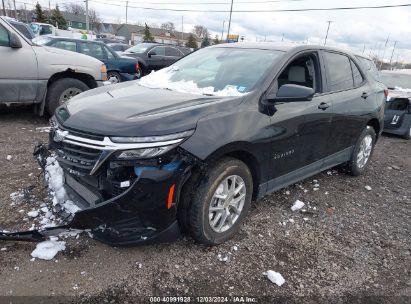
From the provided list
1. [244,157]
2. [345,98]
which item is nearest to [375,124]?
[345,98]

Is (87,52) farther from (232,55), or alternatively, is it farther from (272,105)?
(272,105)

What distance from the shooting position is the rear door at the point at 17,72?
5.75 m

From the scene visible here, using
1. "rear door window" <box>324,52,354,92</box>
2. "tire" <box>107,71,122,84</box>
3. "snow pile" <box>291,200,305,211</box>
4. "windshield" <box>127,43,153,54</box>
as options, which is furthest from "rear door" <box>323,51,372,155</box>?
"windshield" <box>127,43,153,54</box>

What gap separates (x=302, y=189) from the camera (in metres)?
4.54

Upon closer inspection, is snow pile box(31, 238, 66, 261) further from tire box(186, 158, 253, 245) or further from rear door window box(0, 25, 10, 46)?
rear door window box(0, 25, 10, 46)

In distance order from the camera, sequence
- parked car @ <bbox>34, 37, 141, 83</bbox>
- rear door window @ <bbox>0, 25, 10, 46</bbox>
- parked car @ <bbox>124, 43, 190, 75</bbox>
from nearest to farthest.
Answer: rear door window @ <bbox>0, 25, 10, 46</bbox> → parked car @ <bbox>34, 37, 141, 83</bbox> → parked car @ <bbox>124, 43, 190, 75</bbox>

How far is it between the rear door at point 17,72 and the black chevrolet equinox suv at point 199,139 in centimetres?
300

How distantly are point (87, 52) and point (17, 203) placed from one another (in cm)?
850

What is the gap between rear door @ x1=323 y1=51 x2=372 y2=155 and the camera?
164 inches

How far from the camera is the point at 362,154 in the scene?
518 cm

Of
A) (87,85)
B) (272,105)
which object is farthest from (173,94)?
(87,85)

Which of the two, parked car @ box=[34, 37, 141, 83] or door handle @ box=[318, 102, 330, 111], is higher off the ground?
door handle @ box=[318, 102, 330, 111]

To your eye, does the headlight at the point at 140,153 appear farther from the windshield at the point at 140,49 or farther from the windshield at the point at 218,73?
the windshield at the point at 140,49

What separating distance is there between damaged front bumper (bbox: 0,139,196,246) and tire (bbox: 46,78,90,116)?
13.5 feet
